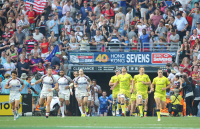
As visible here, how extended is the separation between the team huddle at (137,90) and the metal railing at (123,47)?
3761mm

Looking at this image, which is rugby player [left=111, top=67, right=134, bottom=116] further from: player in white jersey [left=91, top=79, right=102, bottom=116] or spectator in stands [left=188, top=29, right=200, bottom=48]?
spectator in stands [left=188, top=29, right=200, bottom=48]

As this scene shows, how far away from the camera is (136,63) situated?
87.3 feet

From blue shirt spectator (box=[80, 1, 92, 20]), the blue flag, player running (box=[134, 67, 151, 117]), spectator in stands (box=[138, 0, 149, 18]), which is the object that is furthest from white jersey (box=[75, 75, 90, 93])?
spectator in stands (box=[138, 0, 149, 18])

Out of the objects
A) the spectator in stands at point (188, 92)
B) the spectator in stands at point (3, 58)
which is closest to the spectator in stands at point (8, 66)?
the spectator in stands at point (3, 58)

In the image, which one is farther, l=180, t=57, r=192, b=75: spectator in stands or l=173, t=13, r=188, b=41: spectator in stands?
l=173, t=13, r=188, b=41: spectator in stands

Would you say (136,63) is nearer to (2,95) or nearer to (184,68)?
(184,68)

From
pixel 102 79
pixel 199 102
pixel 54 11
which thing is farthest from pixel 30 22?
pixel 199 102

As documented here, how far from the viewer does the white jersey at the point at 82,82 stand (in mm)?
22078

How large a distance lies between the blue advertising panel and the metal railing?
0.25 meters

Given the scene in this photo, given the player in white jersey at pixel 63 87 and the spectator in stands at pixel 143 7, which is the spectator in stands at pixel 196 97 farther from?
the spectator in stands at pixel 143 7

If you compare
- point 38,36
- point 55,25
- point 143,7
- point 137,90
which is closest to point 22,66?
point 38,36

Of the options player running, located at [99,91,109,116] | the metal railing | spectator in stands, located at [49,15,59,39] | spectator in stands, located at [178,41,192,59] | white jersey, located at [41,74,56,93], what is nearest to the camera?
white jersey, located at [41,74,56,93]

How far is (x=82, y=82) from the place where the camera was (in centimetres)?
2208

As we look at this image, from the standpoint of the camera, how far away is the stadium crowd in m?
25.9
